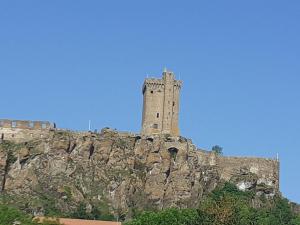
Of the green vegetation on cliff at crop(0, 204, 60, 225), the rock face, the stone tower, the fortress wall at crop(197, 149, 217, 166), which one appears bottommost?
the green vegetation on cliff at crop(0, 204, 60, 225)

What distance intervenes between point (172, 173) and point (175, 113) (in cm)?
1291

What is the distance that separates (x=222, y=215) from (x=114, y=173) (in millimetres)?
47957

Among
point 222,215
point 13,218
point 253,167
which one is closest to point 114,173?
point 253,167

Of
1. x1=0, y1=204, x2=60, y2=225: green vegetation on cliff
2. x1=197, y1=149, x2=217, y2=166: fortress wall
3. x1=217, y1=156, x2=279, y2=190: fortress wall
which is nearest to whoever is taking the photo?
x1=0, y1=204, x2=60, y2=225: green vegetation on cliff

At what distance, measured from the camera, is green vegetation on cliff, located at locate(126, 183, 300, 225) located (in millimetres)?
106000

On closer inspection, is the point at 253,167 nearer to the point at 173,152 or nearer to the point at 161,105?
the point at 173,152

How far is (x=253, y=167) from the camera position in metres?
162

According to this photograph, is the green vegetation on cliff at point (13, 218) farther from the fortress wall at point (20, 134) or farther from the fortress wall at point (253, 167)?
the fortress wall at point (253, 167)

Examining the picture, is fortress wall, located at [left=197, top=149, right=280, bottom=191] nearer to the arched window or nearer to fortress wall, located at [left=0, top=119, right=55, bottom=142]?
the arched window

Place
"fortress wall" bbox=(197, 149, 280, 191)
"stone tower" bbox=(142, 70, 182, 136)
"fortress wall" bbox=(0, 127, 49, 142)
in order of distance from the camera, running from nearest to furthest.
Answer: "fortress wall" bbox=(0, 127, 49, 142) → "fortress wall" bbox=(197, 149, 280, 191) → "stone tower" bbox=(142, 70, 182, 136)

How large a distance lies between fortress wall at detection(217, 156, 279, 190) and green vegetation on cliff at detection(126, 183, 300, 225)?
6.21 metres

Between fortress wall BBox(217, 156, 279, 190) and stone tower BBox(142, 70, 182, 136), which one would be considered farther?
stone tower BBox(142, 70, 182, 136)

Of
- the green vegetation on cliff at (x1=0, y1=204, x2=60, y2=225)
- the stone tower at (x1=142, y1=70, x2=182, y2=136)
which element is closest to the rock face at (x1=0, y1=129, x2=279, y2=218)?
the stone tower at (x1=142, y1=70, x2=182, y2=136)

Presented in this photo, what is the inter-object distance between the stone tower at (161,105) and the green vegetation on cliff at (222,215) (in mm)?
14697
